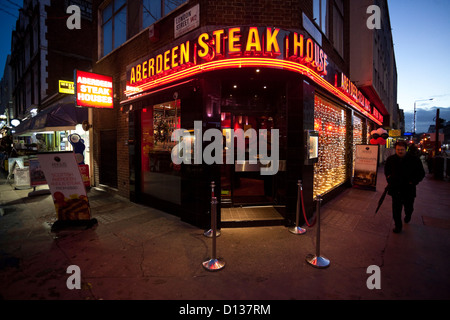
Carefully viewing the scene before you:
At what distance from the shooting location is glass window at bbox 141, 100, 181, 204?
20.6 feet

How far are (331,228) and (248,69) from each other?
4.34 m

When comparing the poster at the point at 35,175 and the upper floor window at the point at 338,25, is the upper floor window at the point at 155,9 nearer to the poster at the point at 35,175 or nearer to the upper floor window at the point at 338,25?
the upper floor window at the point at 338,25

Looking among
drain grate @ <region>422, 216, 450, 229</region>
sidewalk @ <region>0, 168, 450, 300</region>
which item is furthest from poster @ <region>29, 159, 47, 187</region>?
drain grate @ <region>422, 216, 450, 229</region>

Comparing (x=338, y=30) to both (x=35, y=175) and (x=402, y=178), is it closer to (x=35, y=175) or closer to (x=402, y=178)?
(x=402, y=178)

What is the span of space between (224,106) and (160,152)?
2.52 meters

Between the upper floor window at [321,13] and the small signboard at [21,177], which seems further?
the small signboard at [21,177]

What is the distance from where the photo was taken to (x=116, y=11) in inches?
338

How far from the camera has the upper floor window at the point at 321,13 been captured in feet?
21.4

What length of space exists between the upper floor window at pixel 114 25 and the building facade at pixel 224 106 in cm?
8

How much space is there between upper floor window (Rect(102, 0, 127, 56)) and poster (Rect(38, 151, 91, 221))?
579 cm

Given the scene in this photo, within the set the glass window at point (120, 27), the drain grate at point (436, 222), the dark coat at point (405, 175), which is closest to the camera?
the dark coat at point (405, 175)

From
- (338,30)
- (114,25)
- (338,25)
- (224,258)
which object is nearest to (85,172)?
(114,25)

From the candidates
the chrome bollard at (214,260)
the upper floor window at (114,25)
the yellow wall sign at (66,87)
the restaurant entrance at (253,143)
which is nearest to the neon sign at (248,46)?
the restaurant entrance at (253,143)

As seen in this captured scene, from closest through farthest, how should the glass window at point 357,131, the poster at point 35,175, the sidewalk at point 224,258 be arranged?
the sidewalk at point 224,258 < the poster at point 35,175 < the glass window at point 357,131
